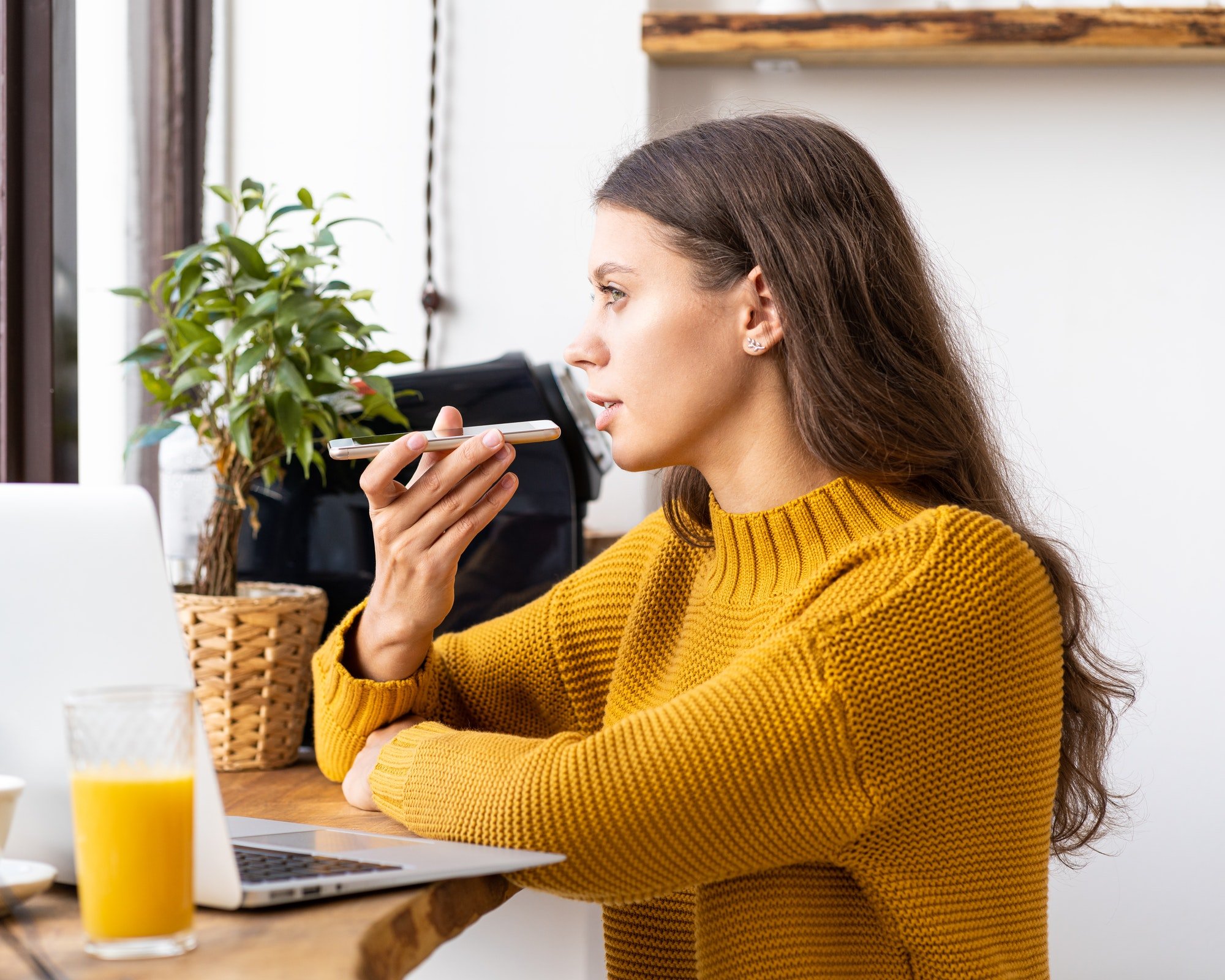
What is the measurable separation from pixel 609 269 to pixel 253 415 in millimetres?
453

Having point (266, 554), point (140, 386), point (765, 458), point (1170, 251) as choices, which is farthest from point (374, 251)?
point (1170, 251)

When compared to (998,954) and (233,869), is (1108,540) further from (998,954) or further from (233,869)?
(233,869)

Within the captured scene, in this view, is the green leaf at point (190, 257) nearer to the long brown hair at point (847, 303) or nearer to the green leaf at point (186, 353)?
the green leaf at point (186, 353)

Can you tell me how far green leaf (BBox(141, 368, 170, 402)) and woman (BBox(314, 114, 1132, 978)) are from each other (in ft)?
1.08

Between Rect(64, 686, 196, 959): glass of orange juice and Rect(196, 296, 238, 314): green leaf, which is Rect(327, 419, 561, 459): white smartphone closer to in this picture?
Rect(196, 296, 238, 314): green leaf

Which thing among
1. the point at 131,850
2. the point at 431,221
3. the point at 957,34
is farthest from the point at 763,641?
the point at 957,34

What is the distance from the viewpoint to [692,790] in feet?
2.50

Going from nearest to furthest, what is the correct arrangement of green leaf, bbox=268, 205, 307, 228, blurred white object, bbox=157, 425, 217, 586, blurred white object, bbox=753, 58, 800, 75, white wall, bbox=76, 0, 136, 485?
green leaf, bbox=268, 205, 307, 228, blurred white object, bbox=157, 425, 217, 586, white wall, bbox=76, 0, 136, 485, blurred white object, bbox=753, 58, 800, 75

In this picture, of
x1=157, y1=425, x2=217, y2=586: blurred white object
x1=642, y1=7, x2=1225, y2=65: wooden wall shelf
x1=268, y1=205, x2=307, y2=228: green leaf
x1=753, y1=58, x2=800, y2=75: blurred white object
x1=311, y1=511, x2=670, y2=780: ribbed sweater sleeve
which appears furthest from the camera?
x1=753, y1=58, x2=800, y2=75: blurred white object

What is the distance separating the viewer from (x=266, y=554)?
1.43 m

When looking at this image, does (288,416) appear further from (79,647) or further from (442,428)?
(79,647)

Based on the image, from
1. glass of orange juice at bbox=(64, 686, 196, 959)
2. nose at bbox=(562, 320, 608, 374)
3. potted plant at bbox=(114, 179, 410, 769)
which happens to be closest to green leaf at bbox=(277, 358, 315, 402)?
potted plant at bbox=(114, 179, 410, 769)

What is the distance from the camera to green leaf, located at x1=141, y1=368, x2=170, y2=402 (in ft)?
4.09

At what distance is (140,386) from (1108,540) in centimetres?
150
